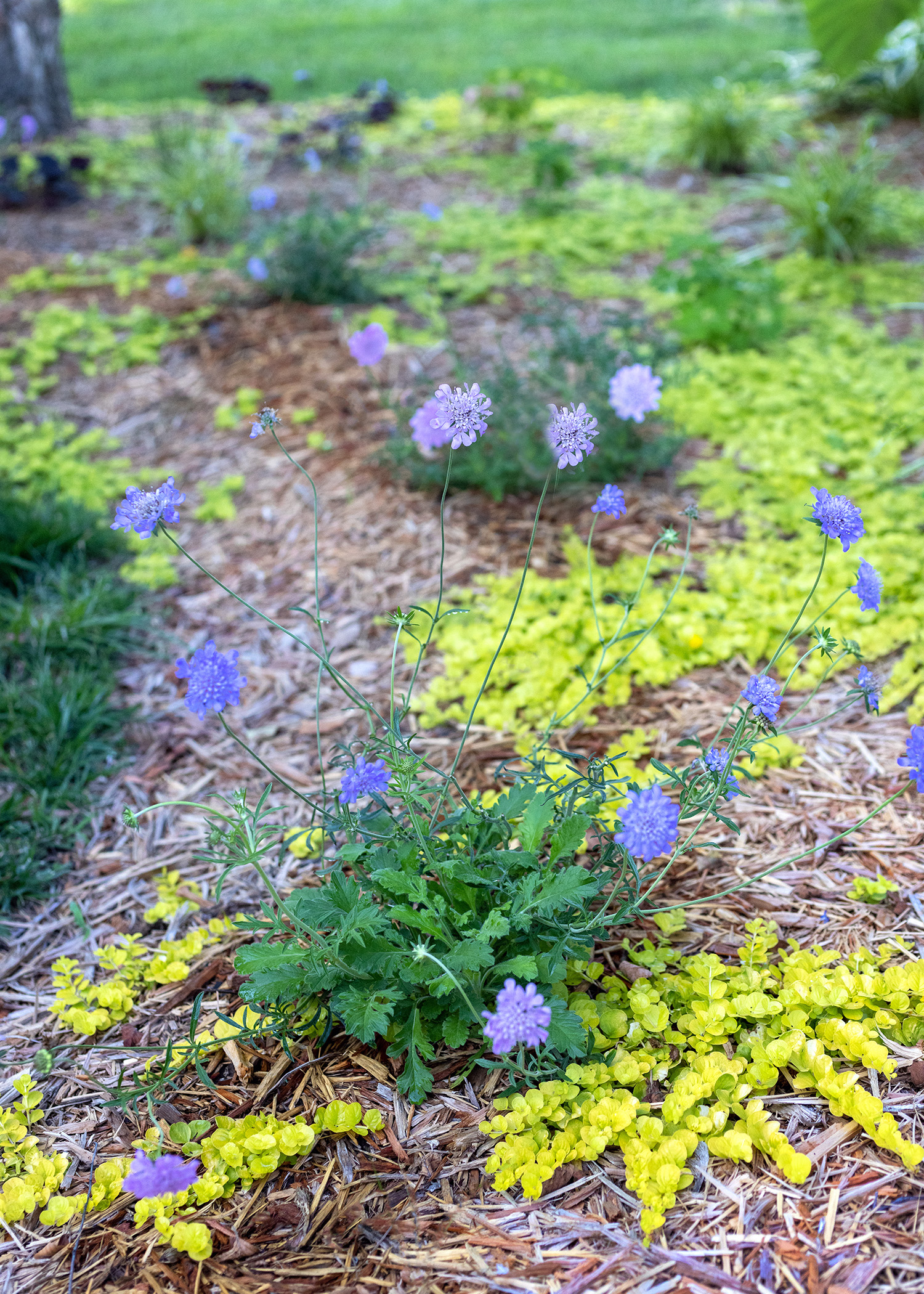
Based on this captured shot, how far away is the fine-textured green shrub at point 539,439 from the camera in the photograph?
3184 mm

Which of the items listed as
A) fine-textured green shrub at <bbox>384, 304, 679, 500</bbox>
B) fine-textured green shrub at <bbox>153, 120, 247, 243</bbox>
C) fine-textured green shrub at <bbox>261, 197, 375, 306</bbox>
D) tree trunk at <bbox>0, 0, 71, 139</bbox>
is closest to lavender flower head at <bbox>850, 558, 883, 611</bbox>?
fine-textured green shrub at <bbox>384, 304, 679, 500</bbox>

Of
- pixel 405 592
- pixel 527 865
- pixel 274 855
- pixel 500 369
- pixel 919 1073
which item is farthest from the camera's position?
pixel 500 369

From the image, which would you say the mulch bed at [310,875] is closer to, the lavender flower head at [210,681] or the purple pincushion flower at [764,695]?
the purple pincushion flower at [764,695]

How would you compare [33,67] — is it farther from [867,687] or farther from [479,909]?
[867,687]

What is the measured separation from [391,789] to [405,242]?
4.26 metres

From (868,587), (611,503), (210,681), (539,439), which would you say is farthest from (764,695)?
(539,439)

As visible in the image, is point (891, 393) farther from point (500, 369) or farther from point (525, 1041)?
point (525, 1041)

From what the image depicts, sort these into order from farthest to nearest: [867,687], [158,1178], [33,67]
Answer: [33,67], [867,687], [158,1178]

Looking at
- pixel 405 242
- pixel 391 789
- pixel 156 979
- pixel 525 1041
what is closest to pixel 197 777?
pixel 156 979

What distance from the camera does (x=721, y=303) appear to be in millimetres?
3910

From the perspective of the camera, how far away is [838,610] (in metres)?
2.71

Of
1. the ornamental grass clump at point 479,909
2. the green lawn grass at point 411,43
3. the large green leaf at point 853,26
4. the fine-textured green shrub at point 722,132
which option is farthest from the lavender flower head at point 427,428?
the green lawn grass at point 411,43

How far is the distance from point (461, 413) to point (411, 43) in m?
9.28

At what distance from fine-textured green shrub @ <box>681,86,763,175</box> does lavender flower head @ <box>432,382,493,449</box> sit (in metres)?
5.17
